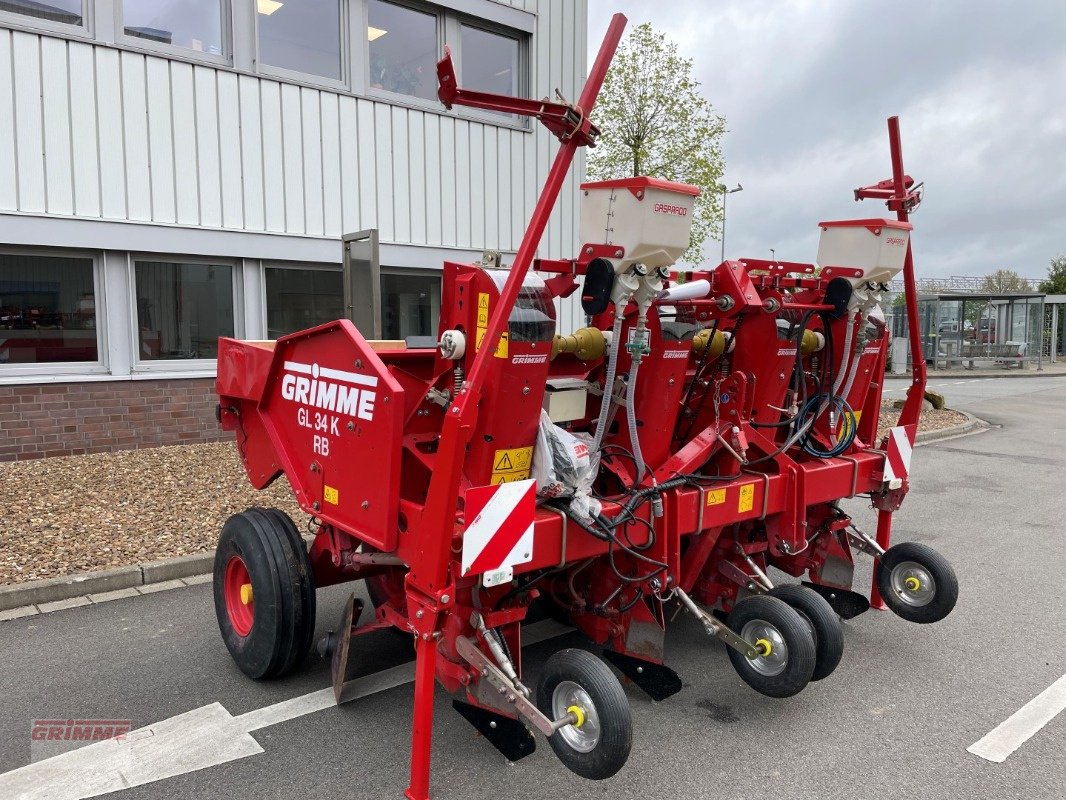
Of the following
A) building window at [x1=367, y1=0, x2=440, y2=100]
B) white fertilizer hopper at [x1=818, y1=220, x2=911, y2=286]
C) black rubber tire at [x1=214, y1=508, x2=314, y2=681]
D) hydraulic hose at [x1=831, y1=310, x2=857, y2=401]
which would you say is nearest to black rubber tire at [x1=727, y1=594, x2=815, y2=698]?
hydraulic hose at [x1=831, y1=310, x2=857, y2=401]

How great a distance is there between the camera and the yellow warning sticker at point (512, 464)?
309cm

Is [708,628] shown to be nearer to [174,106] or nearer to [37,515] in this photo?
[37,515]

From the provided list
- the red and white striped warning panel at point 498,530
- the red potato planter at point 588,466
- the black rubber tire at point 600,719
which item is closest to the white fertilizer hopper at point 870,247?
the red potato planter at point 588,466

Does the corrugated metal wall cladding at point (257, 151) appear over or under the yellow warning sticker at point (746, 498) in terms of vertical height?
over

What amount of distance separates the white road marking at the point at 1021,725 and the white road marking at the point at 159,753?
257cm

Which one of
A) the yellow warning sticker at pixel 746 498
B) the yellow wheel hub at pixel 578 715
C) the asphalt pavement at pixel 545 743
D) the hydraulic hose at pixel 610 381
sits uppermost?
the hydraulic hose at pixel 610 381

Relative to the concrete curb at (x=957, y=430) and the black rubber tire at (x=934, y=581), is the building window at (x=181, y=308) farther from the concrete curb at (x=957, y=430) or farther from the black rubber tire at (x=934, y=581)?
the concrete curb at (x=957, y=430)

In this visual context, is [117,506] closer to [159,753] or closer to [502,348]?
[159,753]

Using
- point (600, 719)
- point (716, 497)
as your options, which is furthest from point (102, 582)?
point (716, 497)

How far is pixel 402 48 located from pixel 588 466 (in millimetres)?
8105

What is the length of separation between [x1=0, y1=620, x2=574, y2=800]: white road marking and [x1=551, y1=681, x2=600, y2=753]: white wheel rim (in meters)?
1.12

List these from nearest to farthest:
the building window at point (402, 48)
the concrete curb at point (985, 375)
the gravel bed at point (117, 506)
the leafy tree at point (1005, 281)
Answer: the gravel bed at point (117, 506) → the building window at point (402, 48) → the concrete curb at point (985, 375) → the leafy tree at point (1005, 281)

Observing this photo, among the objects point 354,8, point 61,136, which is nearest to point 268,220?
point 61,136

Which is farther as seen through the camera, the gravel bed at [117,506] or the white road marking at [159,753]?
the gravel bed at [117,506]
